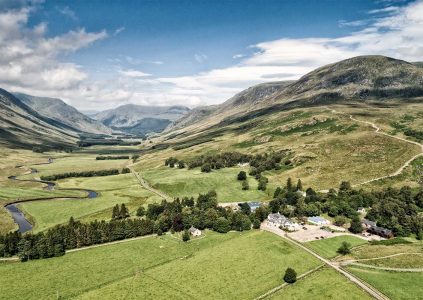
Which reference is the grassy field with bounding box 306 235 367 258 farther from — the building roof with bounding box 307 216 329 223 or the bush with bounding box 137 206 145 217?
the bush with bounding box 137 206 145 217

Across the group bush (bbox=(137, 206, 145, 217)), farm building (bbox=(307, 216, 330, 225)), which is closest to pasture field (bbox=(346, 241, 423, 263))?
farm building (bbox=(307, 216, 330, 225))

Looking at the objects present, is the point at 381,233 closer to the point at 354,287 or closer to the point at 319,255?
the point at 319,255

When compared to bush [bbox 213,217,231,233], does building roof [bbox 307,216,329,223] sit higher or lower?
lower

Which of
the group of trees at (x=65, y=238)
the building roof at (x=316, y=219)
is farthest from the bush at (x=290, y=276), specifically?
the group of trees at (x=65, y=238)

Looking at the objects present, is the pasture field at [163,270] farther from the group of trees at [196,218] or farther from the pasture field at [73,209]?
the pasture field at [73,209]

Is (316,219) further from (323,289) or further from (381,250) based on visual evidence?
(323,289)

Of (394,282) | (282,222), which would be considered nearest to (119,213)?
(282,222)

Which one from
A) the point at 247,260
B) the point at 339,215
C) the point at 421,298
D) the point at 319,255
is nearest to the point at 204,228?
the point at 247,260

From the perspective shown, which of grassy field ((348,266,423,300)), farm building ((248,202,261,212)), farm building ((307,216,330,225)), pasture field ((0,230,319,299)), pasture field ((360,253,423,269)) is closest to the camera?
grassy field ((348,266,423,300))
